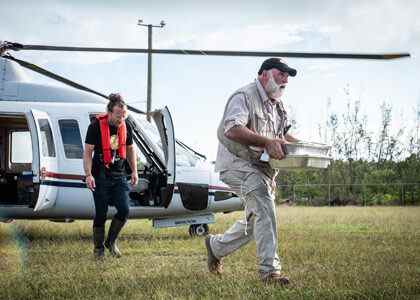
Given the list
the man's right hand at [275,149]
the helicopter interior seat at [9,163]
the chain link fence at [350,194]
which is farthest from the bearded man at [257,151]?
the chain link fence at [350,194]

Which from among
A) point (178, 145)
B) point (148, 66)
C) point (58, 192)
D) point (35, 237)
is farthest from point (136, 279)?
point (148, 66)

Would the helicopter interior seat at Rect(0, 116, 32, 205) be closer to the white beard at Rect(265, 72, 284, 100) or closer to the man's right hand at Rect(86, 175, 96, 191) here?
the man's right hand at Rect(86, 175, 96, 191)

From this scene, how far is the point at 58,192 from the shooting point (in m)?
9.71

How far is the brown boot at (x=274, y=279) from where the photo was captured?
17.9ft

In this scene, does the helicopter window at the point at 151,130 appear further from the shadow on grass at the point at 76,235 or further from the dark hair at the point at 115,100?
the dark hair at the point at 115,100

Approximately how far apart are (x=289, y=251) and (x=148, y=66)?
20600 mm

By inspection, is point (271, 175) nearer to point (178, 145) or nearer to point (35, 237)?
point (178, 145)

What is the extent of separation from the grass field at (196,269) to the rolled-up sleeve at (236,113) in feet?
4.17

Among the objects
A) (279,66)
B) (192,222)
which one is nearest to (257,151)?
(279,66)

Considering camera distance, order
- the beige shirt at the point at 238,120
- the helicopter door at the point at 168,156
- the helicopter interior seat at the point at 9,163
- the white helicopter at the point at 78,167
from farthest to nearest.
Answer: the helicopter interior seat at the point at 9,163, the white helicopter at the point at 78,167, the helicopter door at the point at 168,156, the beige shirt at the point at 238,120

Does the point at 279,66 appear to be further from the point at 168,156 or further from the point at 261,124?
the point at 168,156

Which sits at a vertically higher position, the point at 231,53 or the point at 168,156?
the point at 231,53

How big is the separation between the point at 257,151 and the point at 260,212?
50 centimetres

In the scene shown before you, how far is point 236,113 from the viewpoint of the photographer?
18.4 ft
